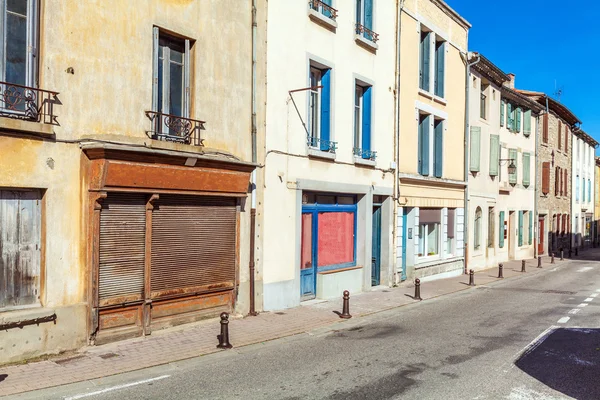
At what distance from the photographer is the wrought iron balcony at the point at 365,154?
1609cm

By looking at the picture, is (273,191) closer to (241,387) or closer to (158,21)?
(158,21)

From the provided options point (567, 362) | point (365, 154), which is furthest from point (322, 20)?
point (567, 362)

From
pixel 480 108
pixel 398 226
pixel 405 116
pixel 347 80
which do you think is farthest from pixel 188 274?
pixel 480 108

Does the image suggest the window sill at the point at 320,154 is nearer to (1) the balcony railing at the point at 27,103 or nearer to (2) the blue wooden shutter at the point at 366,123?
(2) the blue wooden shutter at the point at 366,123

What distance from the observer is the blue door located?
696 inches

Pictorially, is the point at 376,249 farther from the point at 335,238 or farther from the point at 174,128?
the point at 174,128

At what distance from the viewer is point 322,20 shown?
14.3 meters

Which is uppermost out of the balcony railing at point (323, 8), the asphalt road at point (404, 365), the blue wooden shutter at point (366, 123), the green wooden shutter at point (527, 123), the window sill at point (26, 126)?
the balcony railing at point (323, 8)

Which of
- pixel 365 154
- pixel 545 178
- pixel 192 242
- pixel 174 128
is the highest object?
pixel 545 178

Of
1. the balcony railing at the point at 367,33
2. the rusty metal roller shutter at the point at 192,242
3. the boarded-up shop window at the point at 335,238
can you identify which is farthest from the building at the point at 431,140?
the rusty metal roller shutter at the point at 192,242

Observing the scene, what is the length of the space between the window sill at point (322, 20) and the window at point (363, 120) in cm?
226

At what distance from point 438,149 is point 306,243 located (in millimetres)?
8999

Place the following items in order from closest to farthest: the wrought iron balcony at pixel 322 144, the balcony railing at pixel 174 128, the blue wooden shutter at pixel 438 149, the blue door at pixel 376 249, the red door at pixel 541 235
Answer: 1. the balcony railing at pixel 174 128
2. the wrought iron balcony at pixel 322 144
3. the blue door at pixel 376 249
4. the blue wooden shutter at pixel 438 149
5. the red door at pixel 541 235

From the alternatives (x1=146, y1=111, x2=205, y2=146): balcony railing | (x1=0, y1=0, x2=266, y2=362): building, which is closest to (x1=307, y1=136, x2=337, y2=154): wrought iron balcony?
(x1=0, y1=0, x2=266, y2=362): building
